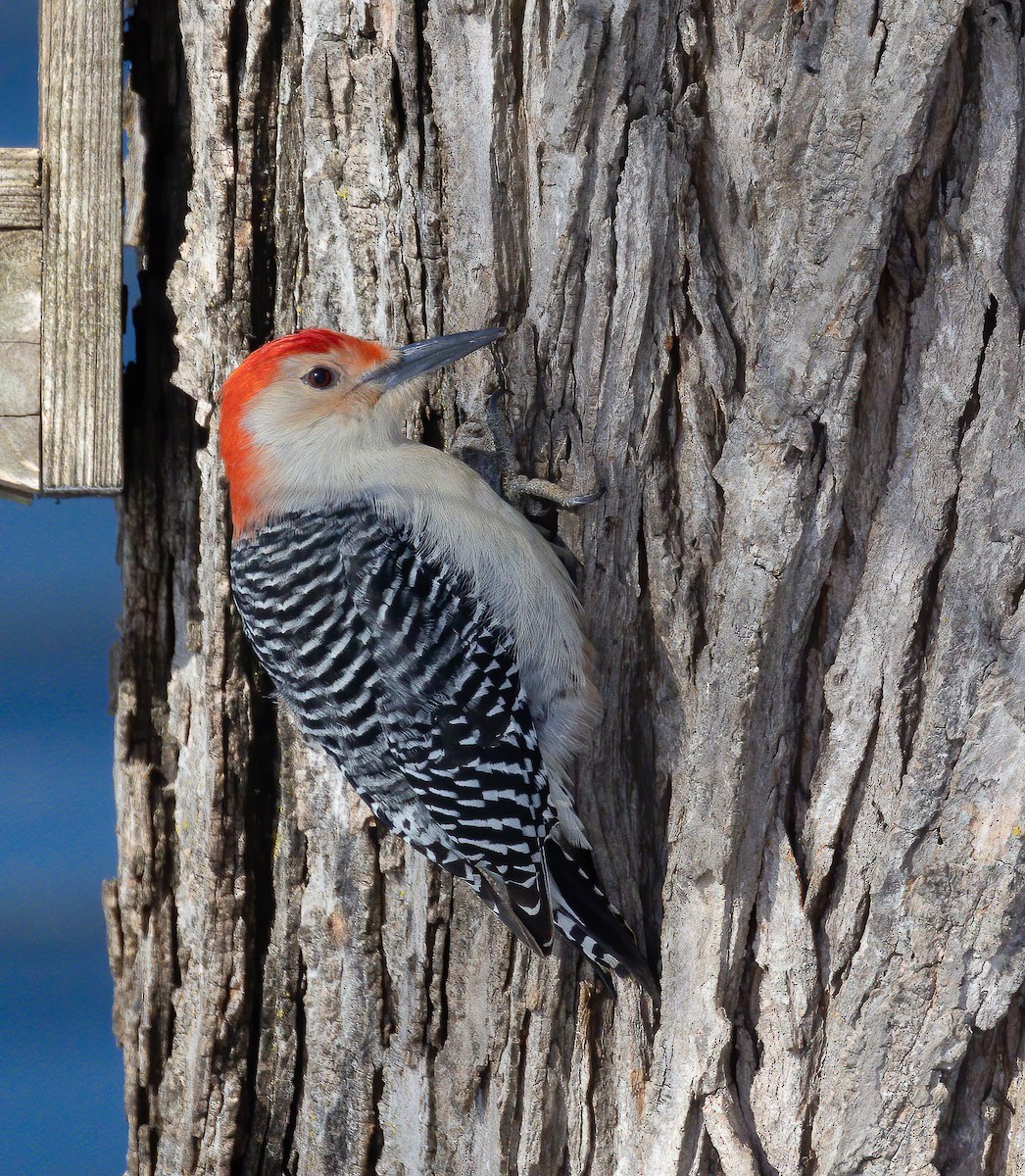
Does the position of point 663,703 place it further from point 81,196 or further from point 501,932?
point 81,196

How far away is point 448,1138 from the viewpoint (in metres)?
2.59

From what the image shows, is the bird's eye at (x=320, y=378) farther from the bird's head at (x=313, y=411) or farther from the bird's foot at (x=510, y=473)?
the bird's foot at (x=510, y=473)

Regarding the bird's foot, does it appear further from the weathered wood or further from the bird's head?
the weathered wood

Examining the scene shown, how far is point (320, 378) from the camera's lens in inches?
100

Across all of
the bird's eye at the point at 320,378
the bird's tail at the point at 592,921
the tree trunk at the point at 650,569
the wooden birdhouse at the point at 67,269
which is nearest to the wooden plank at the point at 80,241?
the wooden birdhouse at the point at 67,269

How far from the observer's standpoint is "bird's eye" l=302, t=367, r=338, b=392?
8.27ft

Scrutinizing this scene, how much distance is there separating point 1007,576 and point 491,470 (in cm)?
109

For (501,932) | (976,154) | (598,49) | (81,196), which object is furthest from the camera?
(501,932)

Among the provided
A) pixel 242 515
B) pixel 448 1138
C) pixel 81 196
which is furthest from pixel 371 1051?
pixel 81 196

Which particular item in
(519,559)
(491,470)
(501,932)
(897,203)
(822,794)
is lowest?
(501,932)

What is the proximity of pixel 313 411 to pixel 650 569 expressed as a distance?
0.90 m

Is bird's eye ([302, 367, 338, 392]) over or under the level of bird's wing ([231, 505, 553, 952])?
over

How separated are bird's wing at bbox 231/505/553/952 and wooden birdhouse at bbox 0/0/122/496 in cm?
43

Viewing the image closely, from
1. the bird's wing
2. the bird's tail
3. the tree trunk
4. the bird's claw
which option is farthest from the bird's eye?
the bird's tail
